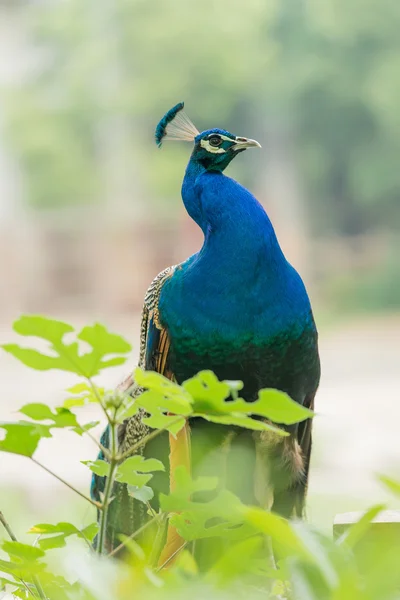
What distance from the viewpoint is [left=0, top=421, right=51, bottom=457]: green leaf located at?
48 cm

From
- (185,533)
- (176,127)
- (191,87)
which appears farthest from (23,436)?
(191,87)

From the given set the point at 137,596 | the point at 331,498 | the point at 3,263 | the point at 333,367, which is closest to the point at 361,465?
the point at 331,498

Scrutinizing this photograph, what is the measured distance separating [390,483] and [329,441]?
144 inches

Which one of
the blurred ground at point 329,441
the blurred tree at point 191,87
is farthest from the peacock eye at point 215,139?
the blurred tree at point 191,87

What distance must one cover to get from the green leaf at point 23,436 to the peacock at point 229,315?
0.66m

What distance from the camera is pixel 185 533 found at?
57 centimetres

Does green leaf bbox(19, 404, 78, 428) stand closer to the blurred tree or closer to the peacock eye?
the peacock eye

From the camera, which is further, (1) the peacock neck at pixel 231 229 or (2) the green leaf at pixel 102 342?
(1) the peacock neck at pixel 231 229

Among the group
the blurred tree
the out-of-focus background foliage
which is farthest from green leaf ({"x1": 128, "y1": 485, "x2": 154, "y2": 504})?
the blurred tree

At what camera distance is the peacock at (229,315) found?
1.20 metres

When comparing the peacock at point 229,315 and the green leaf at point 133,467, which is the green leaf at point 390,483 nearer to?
the green leaf at point 133,467

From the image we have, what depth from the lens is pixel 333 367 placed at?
249 inches

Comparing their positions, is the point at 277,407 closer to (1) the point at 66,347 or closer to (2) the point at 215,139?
(1) the point at 66,347

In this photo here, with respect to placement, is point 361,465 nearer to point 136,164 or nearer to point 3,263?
point 3,263
